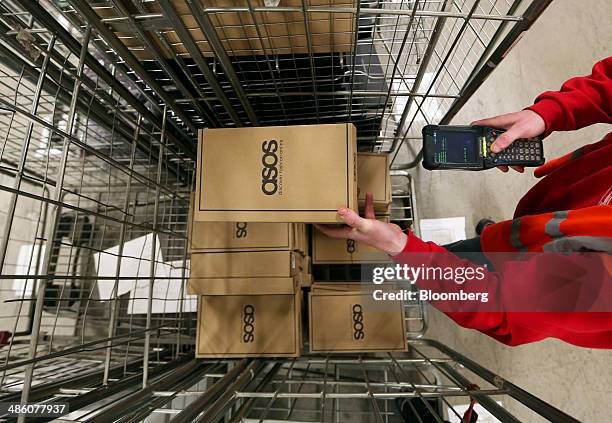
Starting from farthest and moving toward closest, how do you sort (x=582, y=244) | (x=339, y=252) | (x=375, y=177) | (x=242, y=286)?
(x=339, y=252) < (x=375, y=177) < (x=242, y=286) < (x=582, y=244)

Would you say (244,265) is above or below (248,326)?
above

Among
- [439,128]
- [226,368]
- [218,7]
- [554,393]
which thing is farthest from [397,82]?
[554,393]

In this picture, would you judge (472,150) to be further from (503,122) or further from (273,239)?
(273,239)

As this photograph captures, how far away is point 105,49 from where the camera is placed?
2.74 ft

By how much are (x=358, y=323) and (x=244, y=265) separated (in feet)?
1.45

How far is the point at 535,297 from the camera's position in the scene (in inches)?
24.3

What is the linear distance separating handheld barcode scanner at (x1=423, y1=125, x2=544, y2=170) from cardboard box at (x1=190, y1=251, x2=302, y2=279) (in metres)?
0.45

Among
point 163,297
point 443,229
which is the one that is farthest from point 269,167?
point 443,229

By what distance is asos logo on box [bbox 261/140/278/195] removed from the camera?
28.7 inches

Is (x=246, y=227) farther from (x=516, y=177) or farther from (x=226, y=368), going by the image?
(x=516, y=177)

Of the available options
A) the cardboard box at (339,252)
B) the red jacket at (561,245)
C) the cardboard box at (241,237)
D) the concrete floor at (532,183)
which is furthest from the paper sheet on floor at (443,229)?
the cardboard box at (241,237)

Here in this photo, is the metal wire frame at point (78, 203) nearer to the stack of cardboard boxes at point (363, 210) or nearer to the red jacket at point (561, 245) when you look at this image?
the stack of cardboard boxes at point (363, 210)

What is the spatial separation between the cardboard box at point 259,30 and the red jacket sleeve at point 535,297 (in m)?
0.50

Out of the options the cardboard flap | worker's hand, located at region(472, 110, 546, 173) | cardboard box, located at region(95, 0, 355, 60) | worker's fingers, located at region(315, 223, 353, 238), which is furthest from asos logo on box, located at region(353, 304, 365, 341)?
cardboard box, located at region(95, 0, 355, 60)
